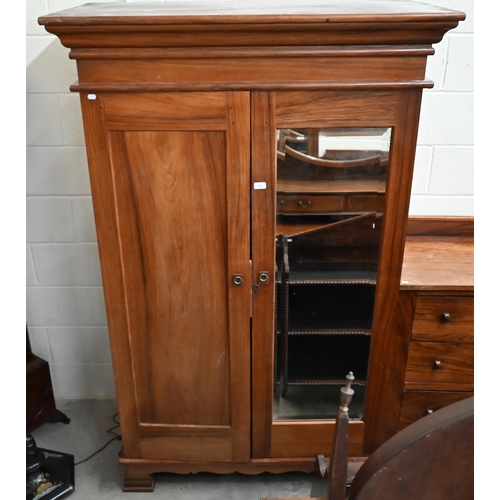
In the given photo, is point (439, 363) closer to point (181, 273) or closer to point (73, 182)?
point (181, 273)

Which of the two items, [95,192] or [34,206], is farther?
[34,206]

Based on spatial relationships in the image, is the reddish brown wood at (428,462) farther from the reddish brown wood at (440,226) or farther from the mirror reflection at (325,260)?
the reddish brown wood at (440,226)

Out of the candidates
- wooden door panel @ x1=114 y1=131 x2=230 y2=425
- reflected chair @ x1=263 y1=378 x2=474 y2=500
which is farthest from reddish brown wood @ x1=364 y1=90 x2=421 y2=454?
reflected chair @ x1=263 y1=378 x2=474 y2=500

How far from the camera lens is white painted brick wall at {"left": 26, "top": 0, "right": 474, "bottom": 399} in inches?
62.9

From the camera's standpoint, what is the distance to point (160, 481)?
5.67ft

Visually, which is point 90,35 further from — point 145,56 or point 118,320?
point 118,320

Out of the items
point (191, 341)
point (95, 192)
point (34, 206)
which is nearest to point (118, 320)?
point (191, 341)

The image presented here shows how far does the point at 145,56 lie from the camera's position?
113 centimetres

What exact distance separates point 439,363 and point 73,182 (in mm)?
1401

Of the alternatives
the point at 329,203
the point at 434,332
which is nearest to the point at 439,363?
the point at 434,332

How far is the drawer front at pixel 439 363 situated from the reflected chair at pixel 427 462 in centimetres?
89

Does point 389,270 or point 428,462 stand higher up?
point 428,462

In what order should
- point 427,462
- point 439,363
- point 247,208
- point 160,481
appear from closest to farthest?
point 427,462 < point 247,208 < point 439,363 < point 160,481

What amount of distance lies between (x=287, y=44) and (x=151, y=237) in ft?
2.00
